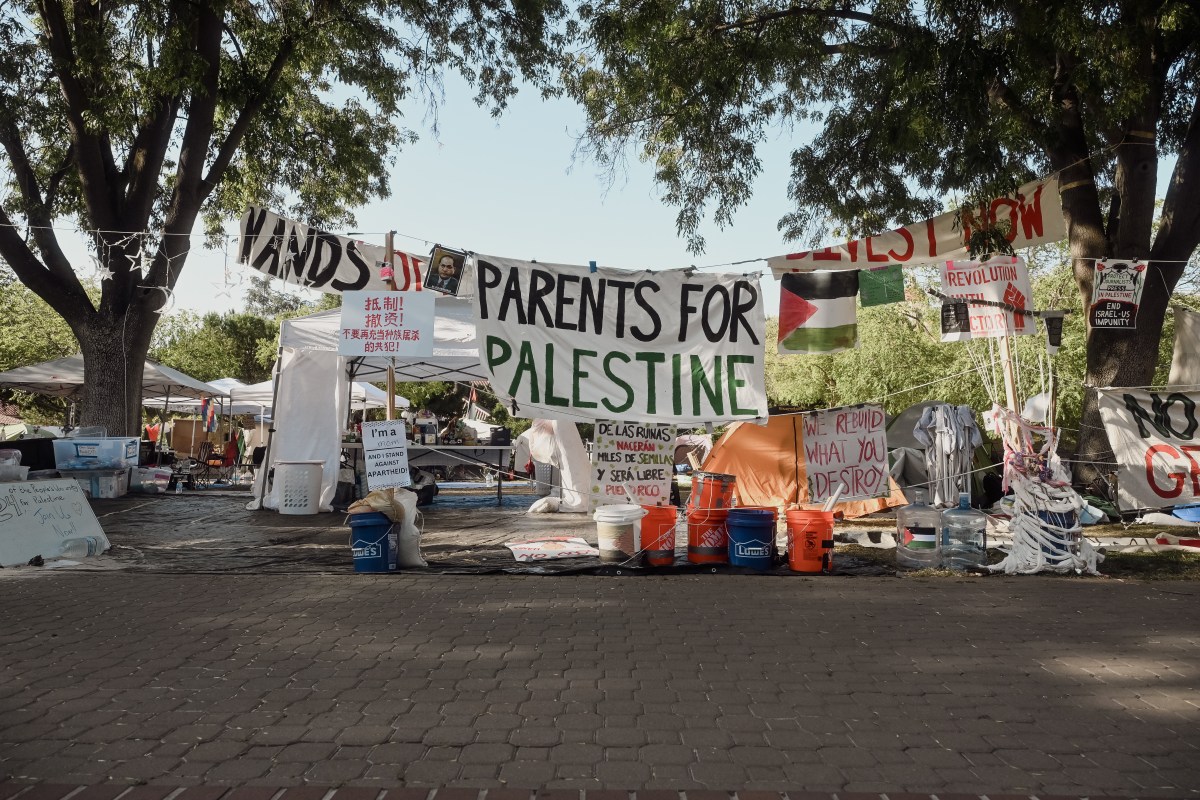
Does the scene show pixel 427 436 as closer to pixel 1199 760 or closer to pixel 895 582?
pixel 895 582

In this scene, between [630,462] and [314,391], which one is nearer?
[630,462]

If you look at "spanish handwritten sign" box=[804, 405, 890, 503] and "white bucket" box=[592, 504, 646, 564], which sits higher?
"spanish handwritten sign" box=[804, 405, 890, 503]

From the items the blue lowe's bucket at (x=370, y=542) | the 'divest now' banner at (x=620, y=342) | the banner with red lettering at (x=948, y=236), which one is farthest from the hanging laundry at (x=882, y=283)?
the blue lowe's bucket at (x=370, y=542)

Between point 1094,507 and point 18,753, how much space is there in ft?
36.1

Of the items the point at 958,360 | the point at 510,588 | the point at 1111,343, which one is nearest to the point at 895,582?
the point at 510,588

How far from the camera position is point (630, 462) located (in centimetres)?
923

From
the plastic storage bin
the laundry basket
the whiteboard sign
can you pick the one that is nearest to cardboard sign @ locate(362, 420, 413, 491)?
the whiteboard sign

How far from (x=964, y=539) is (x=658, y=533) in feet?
10.1

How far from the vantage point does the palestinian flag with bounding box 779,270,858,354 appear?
9.94m

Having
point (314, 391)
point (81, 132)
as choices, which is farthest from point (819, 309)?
point (81, 132)

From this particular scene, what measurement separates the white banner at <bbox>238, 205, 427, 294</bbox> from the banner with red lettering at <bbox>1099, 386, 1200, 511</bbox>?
9298 mm

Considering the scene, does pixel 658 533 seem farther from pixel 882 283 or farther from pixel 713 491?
pixel 882 283

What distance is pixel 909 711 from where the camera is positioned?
4285mm

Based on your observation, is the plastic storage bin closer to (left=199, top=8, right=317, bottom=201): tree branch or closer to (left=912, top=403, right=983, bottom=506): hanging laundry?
(left=199, top=8, right=317, bottom=201): tree branch
